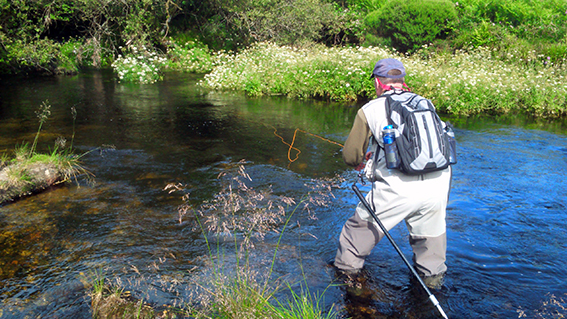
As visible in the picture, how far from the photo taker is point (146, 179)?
619cm

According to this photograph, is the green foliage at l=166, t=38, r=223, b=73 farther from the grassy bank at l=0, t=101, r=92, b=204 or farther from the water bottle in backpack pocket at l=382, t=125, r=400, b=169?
the water bottle in backpack pocket at l=382, t=125, r=400, b=169

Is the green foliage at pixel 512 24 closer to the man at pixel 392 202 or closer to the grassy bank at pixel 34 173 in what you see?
the man at pixel 392 202

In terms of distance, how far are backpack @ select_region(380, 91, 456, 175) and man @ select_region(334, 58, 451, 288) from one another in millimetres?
125

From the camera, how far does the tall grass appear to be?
11148 mm

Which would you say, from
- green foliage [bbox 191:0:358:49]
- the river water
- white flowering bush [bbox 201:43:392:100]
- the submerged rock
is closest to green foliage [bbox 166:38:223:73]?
green foliage [bbox 191:0:358:49]

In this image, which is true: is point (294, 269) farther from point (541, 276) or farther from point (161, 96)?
point (161, 96)

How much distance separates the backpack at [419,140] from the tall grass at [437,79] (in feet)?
27.6

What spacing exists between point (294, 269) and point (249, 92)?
10.1m

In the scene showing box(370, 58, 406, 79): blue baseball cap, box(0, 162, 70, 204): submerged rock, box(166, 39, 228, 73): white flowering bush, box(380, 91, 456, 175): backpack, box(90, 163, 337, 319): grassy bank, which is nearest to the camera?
box(90, 163, 337, 319): grassy bank

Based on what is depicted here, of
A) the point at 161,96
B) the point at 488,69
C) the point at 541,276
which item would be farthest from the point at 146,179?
the point at 488,69

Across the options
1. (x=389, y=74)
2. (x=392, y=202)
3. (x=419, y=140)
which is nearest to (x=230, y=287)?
(x=392, y=202)

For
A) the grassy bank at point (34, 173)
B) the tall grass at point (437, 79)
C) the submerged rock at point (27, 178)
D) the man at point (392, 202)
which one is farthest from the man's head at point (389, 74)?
the tall grass at point (437, 79)

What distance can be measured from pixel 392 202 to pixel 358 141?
53 centimetres

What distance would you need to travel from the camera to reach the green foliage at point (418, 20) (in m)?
16.8
